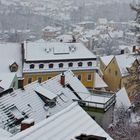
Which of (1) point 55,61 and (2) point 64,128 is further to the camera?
(1) point 55,61

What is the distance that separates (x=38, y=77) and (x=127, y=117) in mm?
18318

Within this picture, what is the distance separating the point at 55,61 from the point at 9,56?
15.6 ft

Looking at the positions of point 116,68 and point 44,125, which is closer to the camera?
point 44,125

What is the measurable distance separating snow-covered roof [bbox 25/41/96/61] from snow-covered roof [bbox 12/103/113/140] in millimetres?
31459

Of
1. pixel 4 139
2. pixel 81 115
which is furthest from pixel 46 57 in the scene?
pixel 4 139

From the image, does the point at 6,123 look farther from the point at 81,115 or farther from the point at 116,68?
the point at 116,68

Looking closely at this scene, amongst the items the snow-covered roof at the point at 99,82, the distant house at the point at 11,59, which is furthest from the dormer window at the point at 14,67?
the snow-covered roof at the point at 99,82

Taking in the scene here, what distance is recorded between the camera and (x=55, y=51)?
49.6m

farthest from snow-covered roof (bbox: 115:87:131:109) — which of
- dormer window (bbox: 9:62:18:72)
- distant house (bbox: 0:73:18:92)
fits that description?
dormer window (bbox: 9:62:18:72)

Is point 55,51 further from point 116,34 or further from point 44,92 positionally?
point 116,34

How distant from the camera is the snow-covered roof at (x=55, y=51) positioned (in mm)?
48562

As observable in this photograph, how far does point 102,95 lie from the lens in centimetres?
3369

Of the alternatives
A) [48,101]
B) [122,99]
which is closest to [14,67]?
[122,99]

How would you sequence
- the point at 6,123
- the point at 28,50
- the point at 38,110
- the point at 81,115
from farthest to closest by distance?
the point at 28,50 → the point at 38,110 → the point at 6,123 → the point at 81,115
